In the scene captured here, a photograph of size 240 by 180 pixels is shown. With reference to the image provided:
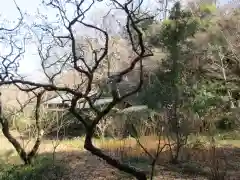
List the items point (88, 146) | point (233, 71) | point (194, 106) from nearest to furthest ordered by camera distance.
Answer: point (88, 146) < point (194, 106) < point (233, 71)

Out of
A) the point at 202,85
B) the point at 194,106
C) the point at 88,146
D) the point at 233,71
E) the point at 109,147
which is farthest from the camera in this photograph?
the point at 233,71

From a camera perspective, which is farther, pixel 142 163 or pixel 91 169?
pixel 142 163

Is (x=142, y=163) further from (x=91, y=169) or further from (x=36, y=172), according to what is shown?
(x=36, y=172)

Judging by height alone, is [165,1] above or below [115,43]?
above

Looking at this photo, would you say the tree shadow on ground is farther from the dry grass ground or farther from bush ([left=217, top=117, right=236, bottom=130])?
bush ([left=217, top=117, right=236, bottom=130])

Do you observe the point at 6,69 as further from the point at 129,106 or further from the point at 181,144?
the point at 129,106

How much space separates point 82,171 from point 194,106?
4.73 meters

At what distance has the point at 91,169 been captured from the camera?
25.0 feet

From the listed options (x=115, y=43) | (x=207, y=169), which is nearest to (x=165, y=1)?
(x=115, y=43)

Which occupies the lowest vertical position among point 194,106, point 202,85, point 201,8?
point 194,106

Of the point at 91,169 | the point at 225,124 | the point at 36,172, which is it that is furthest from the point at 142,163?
the point at 225,124

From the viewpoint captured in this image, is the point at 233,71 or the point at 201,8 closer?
the point at 233,71

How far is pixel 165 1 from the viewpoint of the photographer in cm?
1533

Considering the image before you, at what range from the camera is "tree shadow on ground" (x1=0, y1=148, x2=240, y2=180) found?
6637 mm
